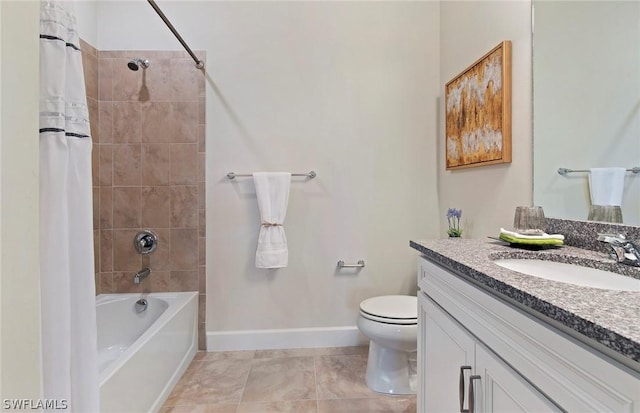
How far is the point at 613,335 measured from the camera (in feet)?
1.40

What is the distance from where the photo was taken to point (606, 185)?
106cm

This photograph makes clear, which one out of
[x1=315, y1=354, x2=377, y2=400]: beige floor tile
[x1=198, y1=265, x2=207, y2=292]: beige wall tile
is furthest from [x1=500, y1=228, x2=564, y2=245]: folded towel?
[x1=198, y1=265, x2=207, y2=292]: beige wall tile

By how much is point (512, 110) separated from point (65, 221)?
1.77m

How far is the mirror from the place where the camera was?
0.99m

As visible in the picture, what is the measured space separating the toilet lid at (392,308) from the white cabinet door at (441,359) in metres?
0.39

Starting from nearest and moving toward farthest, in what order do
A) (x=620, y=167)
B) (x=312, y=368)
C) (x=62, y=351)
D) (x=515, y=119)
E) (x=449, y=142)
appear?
(x=62, y=351), (x=620, y=167), (x=515, y=119), (x=312, y=368), (x=449, y=142)

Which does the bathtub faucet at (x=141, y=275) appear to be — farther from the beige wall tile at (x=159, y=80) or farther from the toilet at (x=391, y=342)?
the toilet at (x=391, y=342)

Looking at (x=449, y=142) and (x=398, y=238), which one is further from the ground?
(x=449, y=142)

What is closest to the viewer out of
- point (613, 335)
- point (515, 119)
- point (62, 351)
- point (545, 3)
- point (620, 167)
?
point (613, 335)

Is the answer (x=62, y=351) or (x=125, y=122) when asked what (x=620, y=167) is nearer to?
(x=62, y=351)

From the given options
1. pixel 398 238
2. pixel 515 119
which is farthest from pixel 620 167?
pixel 398 238

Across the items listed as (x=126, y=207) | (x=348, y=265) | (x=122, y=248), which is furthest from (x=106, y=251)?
(x=348, y=265)

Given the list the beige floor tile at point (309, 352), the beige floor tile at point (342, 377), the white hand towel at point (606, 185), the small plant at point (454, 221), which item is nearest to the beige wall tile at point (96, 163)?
the beige floor tile at point (309, 352)

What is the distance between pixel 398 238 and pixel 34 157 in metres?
2.02
